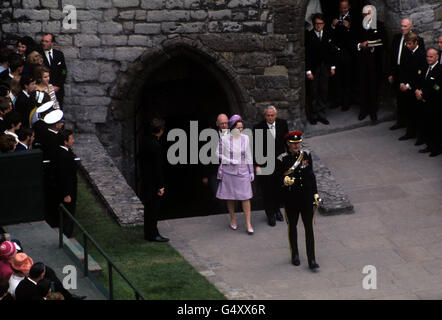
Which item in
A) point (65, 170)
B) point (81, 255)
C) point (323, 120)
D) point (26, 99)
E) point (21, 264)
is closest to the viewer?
point (21, 264)

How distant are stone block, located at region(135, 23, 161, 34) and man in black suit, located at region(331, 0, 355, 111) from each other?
10.4 feet

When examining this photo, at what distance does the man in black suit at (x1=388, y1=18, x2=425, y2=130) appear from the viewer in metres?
16.8

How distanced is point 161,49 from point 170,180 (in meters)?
4.05

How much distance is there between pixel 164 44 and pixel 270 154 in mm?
3858

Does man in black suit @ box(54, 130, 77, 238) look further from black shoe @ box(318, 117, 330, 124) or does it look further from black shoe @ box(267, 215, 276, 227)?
black shoe @ box(318, 117, 330, 124)

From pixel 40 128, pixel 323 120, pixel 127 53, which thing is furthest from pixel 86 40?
pixel 323 120

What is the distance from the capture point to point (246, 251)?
13.1m

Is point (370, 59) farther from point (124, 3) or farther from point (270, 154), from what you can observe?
point (124, 3)

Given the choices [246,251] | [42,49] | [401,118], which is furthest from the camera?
[401,118]

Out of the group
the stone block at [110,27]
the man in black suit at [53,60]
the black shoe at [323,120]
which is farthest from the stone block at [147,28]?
the black shoe at [323,120]

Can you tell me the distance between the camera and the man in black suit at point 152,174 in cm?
1317

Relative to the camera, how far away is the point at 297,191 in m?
12.4
